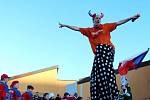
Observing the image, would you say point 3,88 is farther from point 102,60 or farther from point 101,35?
point 102,60

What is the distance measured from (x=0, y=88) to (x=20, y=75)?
83.8 feet

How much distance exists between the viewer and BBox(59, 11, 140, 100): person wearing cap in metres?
5.80

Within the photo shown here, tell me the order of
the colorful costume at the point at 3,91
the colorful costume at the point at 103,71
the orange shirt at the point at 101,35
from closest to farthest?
the colorful costume at the point at 103,71 → the orange shirt at the point at 101,35 → the colorful costume at the point at 3,91

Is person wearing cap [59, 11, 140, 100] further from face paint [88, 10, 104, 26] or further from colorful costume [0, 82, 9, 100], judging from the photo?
colorful costume [0, 82, 9, 100]

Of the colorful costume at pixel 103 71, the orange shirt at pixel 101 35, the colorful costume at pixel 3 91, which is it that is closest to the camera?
the colorful costume at pixel 103 71

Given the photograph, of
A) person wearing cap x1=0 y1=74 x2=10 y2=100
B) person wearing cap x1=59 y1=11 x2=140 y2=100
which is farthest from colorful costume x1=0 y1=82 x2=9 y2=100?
person wearing cap x1=59 y1=11 x2=140 y2=100

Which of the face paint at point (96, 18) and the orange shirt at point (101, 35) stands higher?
the face paint at point (96, 18)

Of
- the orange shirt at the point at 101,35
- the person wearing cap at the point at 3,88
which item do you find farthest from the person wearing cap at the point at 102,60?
the person wearing cap at the point at 3,88

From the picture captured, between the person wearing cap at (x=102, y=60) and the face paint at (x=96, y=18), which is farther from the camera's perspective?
the face paint at (x=96, y=18)

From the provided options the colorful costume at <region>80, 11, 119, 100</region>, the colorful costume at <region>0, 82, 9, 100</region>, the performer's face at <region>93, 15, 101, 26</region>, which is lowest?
the colorful costume at <region>80, 11, 119, 100</region>

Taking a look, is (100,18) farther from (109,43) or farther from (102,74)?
(102,74)

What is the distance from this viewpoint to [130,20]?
6.12 m

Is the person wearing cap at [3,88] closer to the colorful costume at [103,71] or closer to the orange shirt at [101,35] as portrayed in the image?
the orange shirt at [101,35]

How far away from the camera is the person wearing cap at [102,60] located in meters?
5.80
